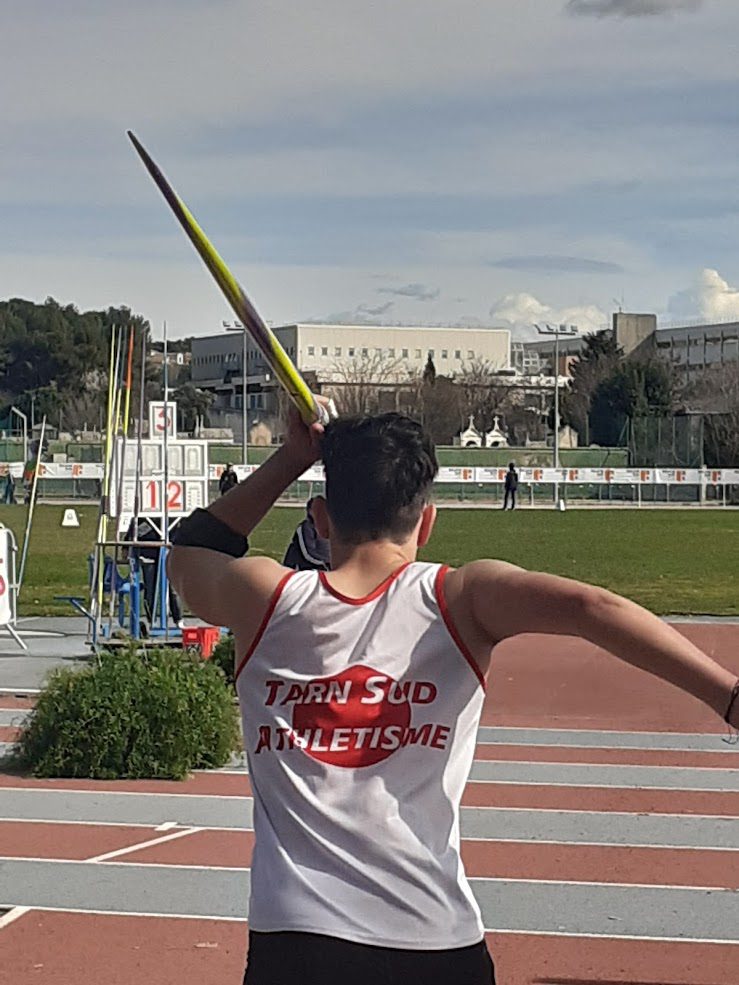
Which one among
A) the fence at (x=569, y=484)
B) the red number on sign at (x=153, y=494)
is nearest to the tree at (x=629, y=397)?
the fence at (x=569, y=484)

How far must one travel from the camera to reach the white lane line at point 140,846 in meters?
7.86

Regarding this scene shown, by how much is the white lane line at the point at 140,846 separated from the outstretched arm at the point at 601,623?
539 cm

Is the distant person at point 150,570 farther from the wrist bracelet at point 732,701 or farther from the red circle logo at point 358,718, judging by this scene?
the wrist bracelet at point 732,701

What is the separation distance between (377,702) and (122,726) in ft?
24.0

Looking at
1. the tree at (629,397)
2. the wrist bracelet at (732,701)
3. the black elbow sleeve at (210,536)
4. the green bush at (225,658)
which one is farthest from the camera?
the tree at (629,397)

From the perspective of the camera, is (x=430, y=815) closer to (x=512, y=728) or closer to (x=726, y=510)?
(x=512, y=728)

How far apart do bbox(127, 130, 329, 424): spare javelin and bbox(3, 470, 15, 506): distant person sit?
2190 inches

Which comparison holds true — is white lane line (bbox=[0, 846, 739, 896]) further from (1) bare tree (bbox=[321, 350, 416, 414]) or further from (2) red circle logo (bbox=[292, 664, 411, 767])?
(1) bare tree (bbox=[321, 350, 416, 414])

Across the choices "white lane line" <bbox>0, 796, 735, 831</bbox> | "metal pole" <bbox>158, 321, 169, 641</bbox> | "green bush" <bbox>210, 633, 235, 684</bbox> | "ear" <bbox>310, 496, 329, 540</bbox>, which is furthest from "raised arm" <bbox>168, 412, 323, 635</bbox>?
"metal pole" <bbox>158, 321, 169, 641</bbox>

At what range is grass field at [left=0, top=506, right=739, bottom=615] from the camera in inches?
978

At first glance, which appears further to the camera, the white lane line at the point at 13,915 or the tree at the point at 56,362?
the tree at the point at 56,362

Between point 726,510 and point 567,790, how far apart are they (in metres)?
54.9

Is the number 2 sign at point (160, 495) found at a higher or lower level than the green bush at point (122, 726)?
higher

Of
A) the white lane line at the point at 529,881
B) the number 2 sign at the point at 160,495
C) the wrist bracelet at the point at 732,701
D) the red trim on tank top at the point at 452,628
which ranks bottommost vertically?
the white lane line at the point at 529,881
